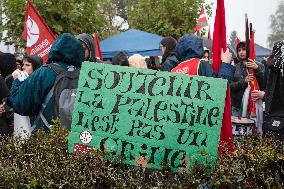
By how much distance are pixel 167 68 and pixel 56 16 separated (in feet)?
23.5

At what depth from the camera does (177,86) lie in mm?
3465

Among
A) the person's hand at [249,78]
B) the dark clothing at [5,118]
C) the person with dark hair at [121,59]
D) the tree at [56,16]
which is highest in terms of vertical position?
the tree at [56,16]

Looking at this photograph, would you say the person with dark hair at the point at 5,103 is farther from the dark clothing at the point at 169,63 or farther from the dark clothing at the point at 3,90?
the dark clothing at the point at 169,63

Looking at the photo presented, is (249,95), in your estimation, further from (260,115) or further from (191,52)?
(191,52)

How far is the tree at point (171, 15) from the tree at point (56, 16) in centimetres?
600

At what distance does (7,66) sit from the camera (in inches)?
312

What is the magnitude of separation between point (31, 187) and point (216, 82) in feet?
4.02

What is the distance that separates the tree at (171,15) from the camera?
2002 cm

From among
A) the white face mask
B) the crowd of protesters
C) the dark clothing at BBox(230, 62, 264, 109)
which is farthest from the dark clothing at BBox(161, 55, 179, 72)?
the white face mask

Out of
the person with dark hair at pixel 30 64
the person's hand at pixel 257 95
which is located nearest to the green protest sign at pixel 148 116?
the person's hand at pixel 257 95

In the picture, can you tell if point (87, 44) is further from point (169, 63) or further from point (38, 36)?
point (38, 36)

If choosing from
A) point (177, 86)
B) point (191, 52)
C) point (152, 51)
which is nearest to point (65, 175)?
point (177, 86)

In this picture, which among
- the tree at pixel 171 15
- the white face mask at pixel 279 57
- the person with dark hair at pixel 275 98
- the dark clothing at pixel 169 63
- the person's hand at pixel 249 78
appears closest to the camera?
the white face mask at pixel 279 57

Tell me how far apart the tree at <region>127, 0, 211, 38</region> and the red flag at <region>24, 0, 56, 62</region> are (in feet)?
37.6
